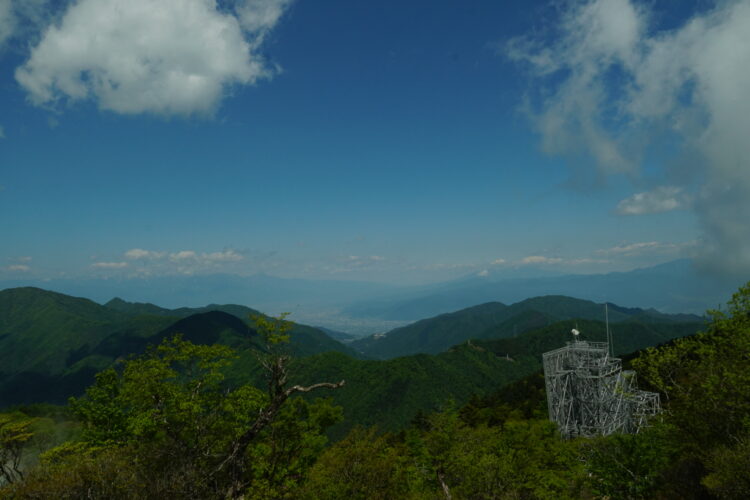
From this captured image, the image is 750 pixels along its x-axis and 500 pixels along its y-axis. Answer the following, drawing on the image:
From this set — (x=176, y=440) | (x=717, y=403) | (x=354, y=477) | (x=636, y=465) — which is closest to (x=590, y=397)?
(x=636, y=465)

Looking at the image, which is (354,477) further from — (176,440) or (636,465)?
(636,465)

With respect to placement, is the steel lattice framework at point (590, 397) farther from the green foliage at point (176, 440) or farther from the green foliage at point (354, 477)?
the green foliage at point (354, 477)

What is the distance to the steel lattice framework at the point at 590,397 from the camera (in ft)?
163

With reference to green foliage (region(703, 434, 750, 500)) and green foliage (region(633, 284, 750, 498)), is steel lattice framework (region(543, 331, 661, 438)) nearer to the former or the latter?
green foliage (region(633, 284, 750, 498))

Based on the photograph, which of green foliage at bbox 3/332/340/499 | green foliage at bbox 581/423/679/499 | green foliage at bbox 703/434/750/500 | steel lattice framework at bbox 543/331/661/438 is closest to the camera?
green foliage at bbox 3/332/340/499

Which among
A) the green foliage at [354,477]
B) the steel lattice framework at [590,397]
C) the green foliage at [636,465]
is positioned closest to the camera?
the green foliage at [354,477]

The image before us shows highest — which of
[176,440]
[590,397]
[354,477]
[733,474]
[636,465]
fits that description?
[176,440]

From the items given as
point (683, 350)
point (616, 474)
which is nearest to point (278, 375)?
point (683, 350)

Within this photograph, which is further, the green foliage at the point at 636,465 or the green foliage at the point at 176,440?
the green foliage at the point at 636,465

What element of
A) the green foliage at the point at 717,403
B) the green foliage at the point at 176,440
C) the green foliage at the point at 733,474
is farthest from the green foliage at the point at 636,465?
the green foliage at the point at 176,440

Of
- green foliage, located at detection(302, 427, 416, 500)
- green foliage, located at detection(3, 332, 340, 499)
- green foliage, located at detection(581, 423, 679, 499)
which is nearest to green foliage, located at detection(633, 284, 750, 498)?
green foliage, located at detection(581, 423, 679, 499)

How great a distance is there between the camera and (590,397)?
166 ft

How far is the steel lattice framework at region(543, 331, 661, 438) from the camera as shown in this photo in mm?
49562

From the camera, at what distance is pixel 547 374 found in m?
53.2
